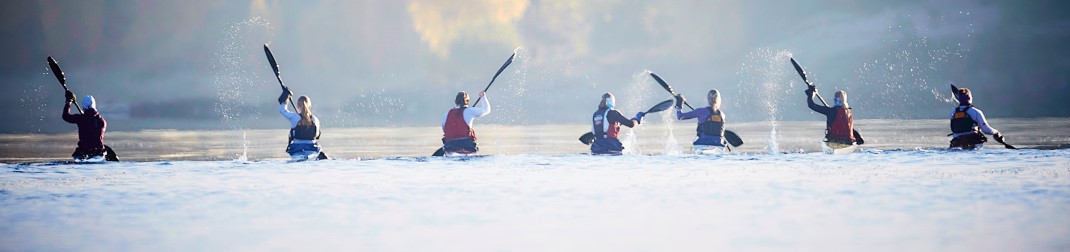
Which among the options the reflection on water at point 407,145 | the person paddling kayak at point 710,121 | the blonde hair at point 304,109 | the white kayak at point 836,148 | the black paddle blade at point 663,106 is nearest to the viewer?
the blonde hair at point 304,109

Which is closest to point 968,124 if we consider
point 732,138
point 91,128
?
point 732,138

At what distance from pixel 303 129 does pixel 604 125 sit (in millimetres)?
4756

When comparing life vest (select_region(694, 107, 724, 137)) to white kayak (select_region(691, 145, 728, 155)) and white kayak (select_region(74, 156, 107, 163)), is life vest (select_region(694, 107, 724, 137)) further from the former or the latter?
white kayak (select_region(74, 156, 107, 163))

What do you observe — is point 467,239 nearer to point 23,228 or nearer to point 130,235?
point 130,235

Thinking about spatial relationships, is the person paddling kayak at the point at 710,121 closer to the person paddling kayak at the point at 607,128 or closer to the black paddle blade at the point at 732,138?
the person paddling kayak at the point at 607,128

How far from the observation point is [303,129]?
45.5 ft

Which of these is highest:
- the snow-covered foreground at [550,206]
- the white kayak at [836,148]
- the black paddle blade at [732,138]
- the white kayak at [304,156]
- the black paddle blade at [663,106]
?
the black paddle blade at [663,106]

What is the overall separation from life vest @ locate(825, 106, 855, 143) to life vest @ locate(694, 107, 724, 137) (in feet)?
6.55

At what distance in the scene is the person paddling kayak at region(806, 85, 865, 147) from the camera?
1527cm

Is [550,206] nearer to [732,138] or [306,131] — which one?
[306,131]

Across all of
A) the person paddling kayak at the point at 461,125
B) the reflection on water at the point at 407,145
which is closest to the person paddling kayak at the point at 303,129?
the person paddling kayak at the point at 461,125

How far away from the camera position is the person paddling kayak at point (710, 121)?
14.7 m

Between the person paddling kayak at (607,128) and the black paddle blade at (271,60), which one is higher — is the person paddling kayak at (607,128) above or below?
below

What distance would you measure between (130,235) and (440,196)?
10.4 ft
